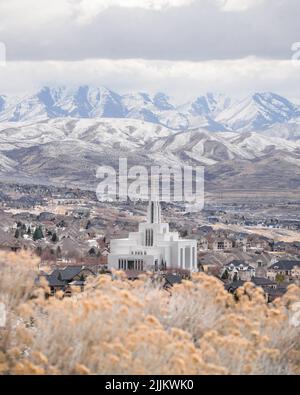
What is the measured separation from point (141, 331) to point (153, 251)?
59423 mm

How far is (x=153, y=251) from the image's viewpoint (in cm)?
7338

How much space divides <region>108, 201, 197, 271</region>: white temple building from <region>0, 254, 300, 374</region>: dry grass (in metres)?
51.3

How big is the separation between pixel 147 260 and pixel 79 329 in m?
57.0

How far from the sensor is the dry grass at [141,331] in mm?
13781

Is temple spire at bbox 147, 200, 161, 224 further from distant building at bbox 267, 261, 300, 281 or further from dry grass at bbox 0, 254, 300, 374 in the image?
dry grass at bbox 0, 254, 300, 374

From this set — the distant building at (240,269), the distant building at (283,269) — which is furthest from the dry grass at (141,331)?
the distant building at (283,269)

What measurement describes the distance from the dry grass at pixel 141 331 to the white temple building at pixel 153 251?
5133 cm

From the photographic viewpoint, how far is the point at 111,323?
1427 cm

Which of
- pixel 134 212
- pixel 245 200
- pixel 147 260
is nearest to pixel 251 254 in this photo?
pixel 147 260

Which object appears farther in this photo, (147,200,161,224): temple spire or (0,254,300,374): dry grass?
(147,200,161,224): temple spire

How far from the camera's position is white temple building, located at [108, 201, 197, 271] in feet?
233

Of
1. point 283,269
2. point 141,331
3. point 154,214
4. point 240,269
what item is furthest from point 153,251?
point 141,331

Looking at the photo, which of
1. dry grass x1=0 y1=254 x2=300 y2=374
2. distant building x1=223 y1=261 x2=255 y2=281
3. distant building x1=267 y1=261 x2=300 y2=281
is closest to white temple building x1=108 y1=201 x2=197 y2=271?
distant building x1=223 y1=261 x2=255 y2=281

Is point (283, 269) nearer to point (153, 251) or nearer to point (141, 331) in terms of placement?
point (153, 251)
